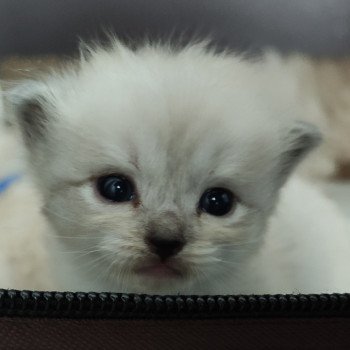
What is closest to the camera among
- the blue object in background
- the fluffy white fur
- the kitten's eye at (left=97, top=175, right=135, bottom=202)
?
the kitten's eye at (left=97, top=175, right=135, bottom=202)

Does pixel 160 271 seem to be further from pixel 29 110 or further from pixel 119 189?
pixel 29 110

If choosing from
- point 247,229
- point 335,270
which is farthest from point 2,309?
point 335,270

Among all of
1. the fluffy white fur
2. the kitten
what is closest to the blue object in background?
the fluffy white fur

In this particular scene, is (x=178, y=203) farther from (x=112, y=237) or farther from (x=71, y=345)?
(x=71, y=345)

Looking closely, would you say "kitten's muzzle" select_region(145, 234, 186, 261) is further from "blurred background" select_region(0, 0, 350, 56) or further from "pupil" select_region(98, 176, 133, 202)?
"blurred background" select_region(0, 0, 350, 56)

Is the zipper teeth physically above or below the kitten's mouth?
below

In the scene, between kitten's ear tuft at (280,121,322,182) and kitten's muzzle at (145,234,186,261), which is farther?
kitten's ear tuft at (280,121,322,182)

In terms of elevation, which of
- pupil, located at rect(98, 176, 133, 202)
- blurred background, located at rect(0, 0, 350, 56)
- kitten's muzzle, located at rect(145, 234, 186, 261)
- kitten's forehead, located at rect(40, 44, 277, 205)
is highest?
blurred background, located at rect(0, 0, 350, 56)
